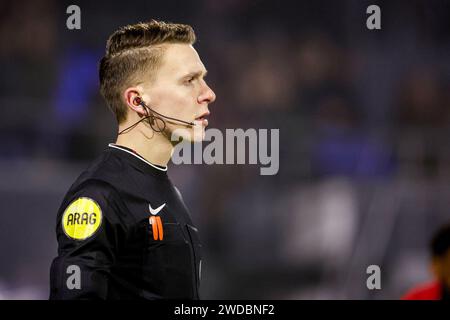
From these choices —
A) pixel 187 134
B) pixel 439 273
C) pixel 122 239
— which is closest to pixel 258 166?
pixel 439 273

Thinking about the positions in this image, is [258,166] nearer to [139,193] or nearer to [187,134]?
[187,134]

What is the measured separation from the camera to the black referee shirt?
2.18m

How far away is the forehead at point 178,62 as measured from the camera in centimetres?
255

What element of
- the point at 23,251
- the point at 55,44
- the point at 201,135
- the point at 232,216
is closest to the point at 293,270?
the point at 232,216

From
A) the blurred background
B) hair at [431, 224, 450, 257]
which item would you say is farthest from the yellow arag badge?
the blurred background

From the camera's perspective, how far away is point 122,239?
7.54 ft

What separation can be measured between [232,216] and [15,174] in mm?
1725

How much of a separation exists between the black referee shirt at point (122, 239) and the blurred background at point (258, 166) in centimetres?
307

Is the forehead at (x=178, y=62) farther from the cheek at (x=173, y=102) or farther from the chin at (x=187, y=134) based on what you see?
the chin at (x=187, y=134)

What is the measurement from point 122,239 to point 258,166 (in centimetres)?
392

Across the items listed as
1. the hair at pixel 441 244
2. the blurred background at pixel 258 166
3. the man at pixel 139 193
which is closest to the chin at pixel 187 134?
the man at pixel 139 193

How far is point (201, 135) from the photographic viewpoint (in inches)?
102

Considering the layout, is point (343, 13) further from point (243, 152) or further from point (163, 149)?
point (163, 149)

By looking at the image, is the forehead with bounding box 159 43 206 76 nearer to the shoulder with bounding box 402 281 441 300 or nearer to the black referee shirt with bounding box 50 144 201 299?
the black referee shirt with bounding box 50 144 201 299
